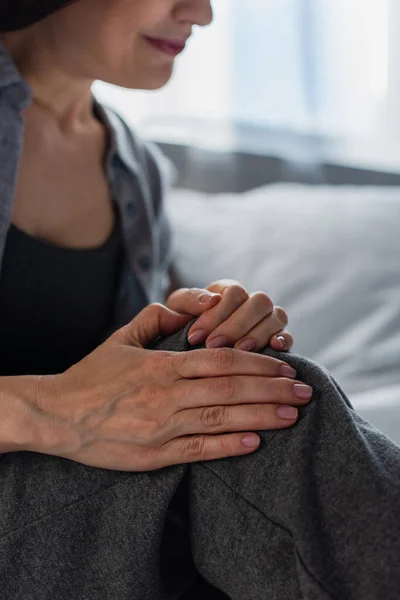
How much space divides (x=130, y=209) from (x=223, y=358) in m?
0.51

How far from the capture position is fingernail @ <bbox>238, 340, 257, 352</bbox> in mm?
784

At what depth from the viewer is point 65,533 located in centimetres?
73

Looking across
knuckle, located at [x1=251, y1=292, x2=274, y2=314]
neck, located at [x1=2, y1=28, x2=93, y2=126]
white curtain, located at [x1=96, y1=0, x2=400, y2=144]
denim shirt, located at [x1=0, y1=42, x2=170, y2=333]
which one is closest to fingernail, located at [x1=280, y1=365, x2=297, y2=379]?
knuckle, located at [x1=251, y1=292, x2=274, y2=314]

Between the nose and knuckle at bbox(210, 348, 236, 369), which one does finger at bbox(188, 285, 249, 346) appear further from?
the nose

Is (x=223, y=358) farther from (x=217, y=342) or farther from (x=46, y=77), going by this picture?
(x=46, y=77)

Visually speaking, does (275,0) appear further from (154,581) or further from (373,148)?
(154,581)

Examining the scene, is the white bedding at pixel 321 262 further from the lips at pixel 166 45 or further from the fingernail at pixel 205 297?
the lips at pixel 166 45

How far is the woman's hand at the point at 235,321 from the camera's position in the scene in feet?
2.60

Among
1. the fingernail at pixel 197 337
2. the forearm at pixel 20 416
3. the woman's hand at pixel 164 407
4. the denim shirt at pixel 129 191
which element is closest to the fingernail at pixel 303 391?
the woman's hand at pixel 164 407

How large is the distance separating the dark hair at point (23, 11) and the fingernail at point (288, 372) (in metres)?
0.48

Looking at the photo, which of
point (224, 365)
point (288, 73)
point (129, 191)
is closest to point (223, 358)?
point (224, 365)

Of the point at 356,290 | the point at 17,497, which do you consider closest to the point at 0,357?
the point at 17,497

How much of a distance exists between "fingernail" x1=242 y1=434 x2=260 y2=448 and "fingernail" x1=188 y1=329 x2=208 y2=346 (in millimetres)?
130

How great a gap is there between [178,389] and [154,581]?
0.17m
